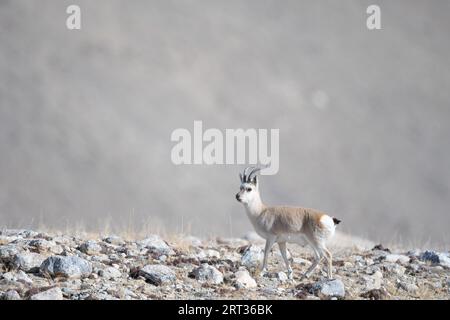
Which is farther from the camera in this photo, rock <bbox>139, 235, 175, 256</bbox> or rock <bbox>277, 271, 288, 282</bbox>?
rock <bbox>139, 235, 175, 256</bbox>

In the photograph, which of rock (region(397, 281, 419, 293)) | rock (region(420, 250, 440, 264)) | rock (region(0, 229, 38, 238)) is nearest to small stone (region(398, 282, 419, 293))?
rock (region(397, 281, 419, 293))

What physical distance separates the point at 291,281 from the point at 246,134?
61.4m

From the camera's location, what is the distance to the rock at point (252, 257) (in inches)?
630

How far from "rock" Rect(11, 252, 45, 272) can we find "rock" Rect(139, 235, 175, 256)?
2784 mm

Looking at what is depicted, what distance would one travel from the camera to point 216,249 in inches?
726

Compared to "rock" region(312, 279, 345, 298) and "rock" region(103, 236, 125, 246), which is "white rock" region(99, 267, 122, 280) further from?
"rock" region(312, 279, 345, 298)

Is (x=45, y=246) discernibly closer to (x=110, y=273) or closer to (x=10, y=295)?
(x=110, y=273)

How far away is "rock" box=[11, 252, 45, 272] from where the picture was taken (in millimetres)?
14117

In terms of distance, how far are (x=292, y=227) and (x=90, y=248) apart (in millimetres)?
4098

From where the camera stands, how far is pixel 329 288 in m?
13.5

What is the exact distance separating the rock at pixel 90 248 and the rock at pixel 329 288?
15.4ft

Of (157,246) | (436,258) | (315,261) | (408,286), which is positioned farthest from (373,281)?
(157,246)

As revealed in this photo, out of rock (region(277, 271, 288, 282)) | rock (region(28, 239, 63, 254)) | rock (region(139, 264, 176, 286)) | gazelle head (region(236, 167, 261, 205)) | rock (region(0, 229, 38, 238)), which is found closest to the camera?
rock (region(139, 264, 176, 286))

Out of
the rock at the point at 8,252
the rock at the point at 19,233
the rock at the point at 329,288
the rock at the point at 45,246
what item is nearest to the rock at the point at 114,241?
the rock at the point at 19,233
